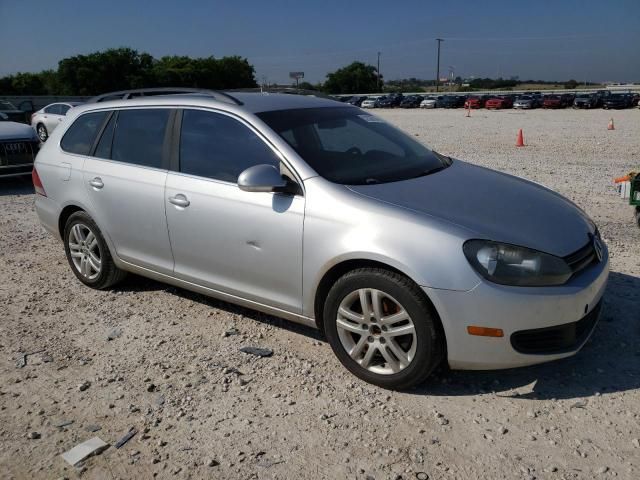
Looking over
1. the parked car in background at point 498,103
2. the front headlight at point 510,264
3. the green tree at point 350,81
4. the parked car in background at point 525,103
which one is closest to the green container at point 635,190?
the front headlight at point 510,264

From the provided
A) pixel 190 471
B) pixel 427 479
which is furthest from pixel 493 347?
pixel 190 471

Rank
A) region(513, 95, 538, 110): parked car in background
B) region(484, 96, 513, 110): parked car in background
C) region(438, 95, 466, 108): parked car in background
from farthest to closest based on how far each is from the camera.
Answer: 1. region(438, 95, 466, 108): parked car in background
2. region(484, 96, 513, 110): parked car in background
3. region(513, 95, 538, 110): parked car in background

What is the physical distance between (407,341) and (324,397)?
1.95ft

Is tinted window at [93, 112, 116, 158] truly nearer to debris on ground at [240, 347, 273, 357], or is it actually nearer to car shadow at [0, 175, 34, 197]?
debris on ground at [240, 347, 273, 357]

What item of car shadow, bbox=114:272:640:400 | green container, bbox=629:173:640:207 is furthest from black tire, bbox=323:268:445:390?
green container, bbox=629:173:640:207

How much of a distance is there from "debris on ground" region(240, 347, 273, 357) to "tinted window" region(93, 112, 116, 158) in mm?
2085

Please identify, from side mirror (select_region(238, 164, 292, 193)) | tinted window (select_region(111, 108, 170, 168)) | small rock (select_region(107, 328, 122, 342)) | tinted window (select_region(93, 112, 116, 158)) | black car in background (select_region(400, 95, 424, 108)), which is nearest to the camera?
side mirror (select_region(238, 164, 292, 193))

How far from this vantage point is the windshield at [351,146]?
3.74 m

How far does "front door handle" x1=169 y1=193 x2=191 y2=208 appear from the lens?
13.2 ft

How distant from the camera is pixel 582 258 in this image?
3.30m

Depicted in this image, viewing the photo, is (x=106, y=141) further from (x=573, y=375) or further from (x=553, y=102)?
(x=553, y=102)

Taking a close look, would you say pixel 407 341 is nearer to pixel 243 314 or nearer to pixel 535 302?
pixel 535 302

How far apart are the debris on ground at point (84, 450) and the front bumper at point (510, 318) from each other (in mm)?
1882

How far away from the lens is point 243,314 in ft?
14.9
